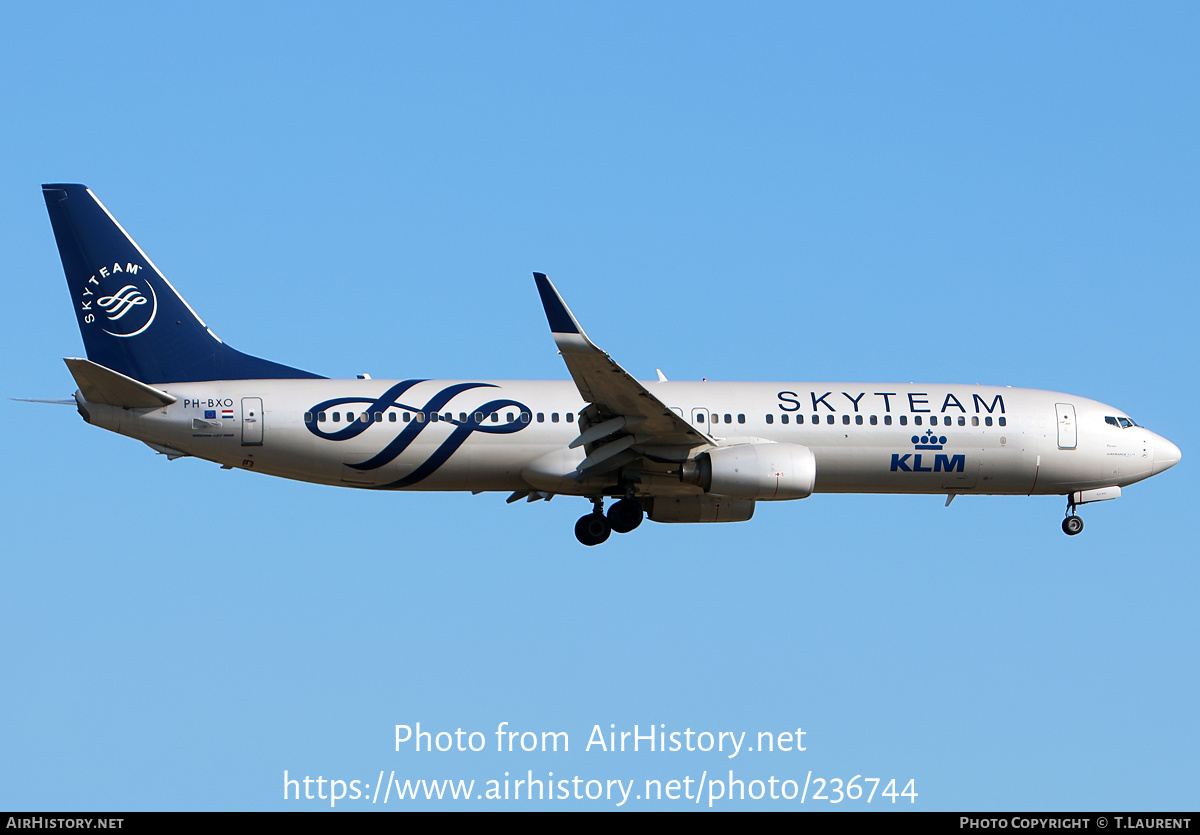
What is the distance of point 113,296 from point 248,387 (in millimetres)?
4003

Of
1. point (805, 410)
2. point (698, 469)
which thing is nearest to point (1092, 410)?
point (805, 410)

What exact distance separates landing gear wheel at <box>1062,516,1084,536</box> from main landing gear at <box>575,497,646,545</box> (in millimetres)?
11022

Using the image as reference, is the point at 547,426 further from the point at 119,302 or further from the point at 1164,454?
the point at 1164,454

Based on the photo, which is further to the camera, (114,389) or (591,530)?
(591,530)

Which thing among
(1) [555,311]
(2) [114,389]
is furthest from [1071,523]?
(2) [114,389]

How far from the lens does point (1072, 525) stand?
119ft

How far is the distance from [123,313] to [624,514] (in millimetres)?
12330

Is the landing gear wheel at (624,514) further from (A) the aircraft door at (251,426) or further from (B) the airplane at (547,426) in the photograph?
(A) the aircraft door at (251,426)

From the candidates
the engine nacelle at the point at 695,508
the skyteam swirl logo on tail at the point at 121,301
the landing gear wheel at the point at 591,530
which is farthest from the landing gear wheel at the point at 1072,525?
the skyteam swirl logo on tail at the point at 121,301

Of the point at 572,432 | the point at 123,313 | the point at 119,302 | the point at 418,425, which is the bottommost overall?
the point at 418,425

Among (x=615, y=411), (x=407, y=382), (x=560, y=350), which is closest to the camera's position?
(x=560, y=350)

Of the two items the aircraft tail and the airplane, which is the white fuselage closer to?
the airplane

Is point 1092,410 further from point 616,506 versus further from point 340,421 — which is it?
point 340,421
